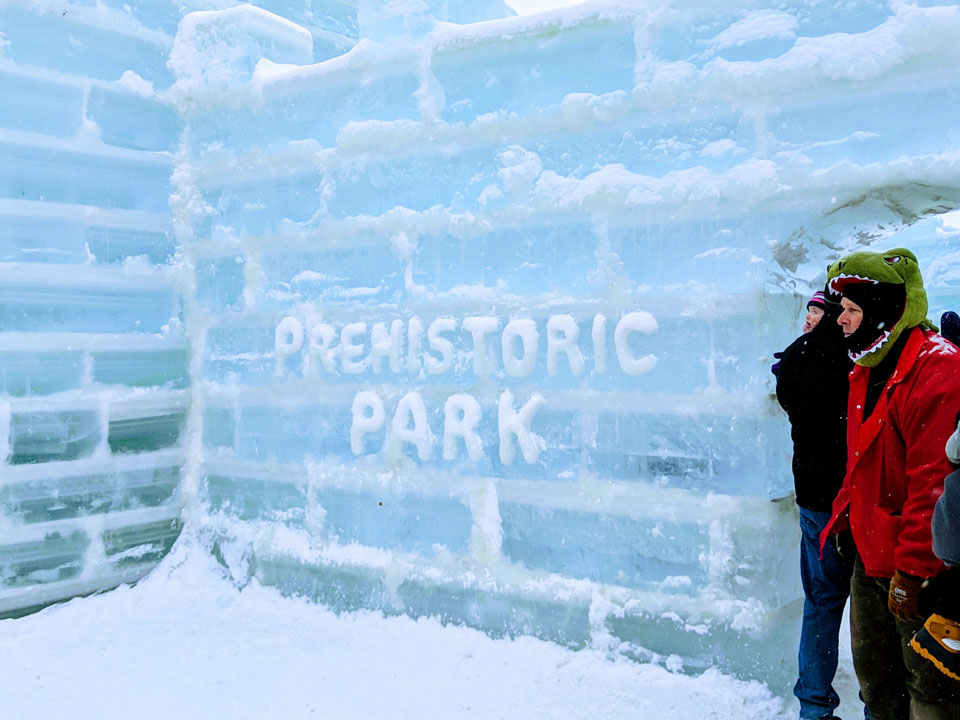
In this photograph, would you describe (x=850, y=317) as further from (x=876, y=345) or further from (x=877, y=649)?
(x=877, y=649)

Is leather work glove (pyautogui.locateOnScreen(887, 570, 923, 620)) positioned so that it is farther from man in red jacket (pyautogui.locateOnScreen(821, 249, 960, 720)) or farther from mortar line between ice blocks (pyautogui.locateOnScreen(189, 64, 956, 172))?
mortar line between ice blocks (pyautogui.locateOnScreen(189, 64, 956, 172))

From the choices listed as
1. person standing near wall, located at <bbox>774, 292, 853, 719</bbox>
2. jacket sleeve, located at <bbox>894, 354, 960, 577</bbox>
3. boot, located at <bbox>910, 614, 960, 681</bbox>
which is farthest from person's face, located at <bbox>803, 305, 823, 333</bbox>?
boot, located at <bbox>910, 614, 960, 681</bbox>

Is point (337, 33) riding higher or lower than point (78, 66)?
higher

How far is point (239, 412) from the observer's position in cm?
434

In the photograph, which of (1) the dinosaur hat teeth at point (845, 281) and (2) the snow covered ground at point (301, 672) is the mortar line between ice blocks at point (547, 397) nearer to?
(1) the dinosaur hat teeth at point (845, 281)

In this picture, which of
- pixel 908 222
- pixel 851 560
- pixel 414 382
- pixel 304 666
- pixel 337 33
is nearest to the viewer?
pixel 851 560

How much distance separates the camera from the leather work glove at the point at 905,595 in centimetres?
202

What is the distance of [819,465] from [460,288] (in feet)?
5.71

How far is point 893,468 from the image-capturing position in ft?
7.20

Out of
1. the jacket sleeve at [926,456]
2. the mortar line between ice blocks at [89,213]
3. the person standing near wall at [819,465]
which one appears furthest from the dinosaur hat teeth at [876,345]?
the mortar line between ice blocks at [89,213]

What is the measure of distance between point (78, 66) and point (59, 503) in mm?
2318

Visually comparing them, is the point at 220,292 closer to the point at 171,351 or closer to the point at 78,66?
the point at 171,351

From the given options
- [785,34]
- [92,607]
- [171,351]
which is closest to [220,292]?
[171,351]

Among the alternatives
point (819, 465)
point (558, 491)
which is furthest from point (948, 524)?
point (558, 491)
